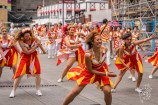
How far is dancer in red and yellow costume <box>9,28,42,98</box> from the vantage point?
843cm

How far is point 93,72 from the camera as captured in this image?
21.6 ft

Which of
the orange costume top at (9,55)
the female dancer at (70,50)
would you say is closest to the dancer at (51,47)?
the female dancer at (70,50)

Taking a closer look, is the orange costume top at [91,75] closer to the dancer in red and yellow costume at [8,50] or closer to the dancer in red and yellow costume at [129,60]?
the dancer in red and yellow costume at [129,60]

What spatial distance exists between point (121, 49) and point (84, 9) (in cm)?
4797

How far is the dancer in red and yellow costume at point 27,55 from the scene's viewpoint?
27.7 ft

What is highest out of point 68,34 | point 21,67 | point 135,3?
point 135,3

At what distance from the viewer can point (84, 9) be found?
56594mm

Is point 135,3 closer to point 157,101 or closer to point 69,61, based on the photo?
point 69,61

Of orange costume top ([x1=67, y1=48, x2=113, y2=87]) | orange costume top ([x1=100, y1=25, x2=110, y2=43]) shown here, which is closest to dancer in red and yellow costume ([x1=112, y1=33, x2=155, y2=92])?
orange costume top ([x1=67, y1=48, x2=113, y2=87])

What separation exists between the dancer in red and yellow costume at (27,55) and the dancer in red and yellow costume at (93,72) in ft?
6.24

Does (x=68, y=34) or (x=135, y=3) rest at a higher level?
(x=135, y=3)

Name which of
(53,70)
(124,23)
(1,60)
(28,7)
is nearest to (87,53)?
(1,60)

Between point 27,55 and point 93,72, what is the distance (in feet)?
8.04

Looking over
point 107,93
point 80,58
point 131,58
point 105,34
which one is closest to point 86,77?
point 107,93
